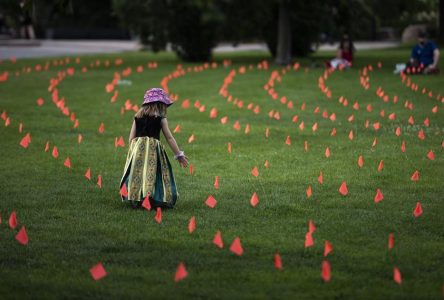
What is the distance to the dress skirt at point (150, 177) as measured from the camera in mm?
8688

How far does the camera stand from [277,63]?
95.2 ft

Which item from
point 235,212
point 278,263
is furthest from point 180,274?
point 235,212

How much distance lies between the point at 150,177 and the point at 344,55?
19236 mm

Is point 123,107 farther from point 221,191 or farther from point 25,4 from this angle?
point 25,4

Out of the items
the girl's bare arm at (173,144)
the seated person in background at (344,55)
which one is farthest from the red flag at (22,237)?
the seated person in background at (344,55)

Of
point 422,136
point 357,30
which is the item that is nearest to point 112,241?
point 422,136

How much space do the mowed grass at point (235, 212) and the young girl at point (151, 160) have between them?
18cm

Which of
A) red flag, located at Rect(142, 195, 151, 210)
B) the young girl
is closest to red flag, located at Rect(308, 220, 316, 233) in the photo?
the young girl

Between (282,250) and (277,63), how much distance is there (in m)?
22.2

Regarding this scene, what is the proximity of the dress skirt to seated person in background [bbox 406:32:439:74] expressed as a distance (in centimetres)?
1514

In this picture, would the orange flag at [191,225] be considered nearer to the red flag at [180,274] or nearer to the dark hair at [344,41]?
the red flag at [180,274]

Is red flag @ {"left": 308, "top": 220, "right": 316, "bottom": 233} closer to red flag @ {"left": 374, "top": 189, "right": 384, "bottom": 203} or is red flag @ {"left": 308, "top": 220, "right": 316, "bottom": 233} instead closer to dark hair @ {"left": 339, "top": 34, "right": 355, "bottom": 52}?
red flag @ {"left": 374, "top": 189, "right": 384, "bottom": 203}

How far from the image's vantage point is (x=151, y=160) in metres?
8.71

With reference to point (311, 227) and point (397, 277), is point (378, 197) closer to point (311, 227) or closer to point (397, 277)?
point (311, 227)
